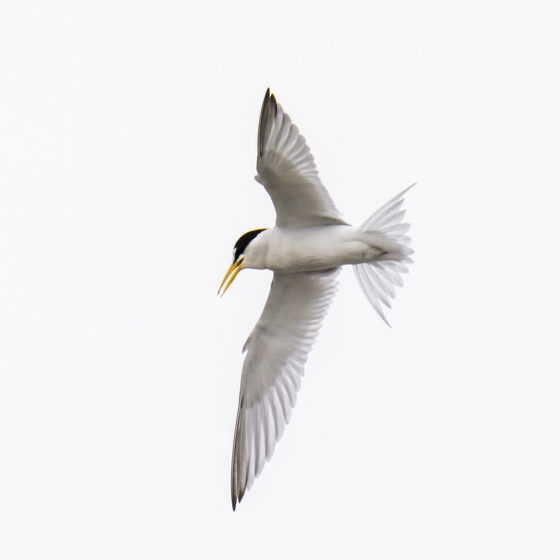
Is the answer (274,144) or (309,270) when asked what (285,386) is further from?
(274,144)

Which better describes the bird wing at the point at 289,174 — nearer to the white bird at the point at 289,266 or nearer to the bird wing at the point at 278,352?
the white bird at the point at 289,266

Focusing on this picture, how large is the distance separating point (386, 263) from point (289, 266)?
0.75 meters

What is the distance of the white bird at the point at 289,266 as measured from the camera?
22.9 ft

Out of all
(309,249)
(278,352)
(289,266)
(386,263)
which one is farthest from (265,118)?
(278,352)

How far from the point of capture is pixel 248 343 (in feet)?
27.5

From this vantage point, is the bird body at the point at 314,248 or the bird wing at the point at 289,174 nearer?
the bird wing at the point at 289,174

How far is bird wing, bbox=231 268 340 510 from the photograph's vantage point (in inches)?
321

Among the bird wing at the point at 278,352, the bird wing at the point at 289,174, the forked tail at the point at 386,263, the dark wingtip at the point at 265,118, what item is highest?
the dark wingtip at the point at 265,118

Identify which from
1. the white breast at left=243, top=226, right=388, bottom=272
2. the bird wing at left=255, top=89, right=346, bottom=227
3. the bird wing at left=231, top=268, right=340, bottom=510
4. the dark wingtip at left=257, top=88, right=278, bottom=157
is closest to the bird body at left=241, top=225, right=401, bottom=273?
the white breast at left=243, top=226, right=388, bottom=272

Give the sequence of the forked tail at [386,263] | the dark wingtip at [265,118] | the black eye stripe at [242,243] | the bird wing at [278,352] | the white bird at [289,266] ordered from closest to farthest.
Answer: the dark wingtip at [265,118] < the white bird at [289,266] < the forked tail at [386,263] < the black eye stripe at [242,243] < the bird wing at [278,352]

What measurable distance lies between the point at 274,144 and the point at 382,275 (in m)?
1.46

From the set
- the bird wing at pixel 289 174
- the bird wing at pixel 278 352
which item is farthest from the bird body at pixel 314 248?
the bird wing at pixel 278 352

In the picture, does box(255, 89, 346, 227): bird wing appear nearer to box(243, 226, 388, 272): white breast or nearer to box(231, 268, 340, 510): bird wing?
box(243, 226, 388, 272): white breast

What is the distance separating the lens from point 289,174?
7.03m
